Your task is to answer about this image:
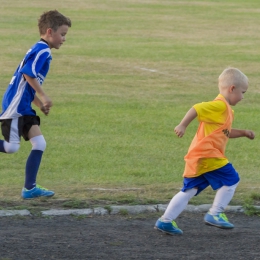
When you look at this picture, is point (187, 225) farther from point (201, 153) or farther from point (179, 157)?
point (179, 157)

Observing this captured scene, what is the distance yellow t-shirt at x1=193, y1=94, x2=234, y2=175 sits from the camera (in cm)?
607

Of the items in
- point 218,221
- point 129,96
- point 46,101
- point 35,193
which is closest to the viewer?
point 218,221

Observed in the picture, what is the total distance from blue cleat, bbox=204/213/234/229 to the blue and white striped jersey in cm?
204

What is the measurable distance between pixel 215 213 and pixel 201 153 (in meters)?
0.52

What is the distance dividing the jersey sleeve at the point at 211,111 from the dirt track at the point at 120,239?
90 cm

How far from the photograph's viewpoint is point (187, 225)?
251 inches

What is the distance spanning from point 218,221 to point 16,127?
7.10 feet

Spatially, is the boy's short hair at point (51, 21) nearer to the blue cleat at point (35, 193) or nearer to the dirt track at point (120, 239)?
the blue cleat at point (35, 193)

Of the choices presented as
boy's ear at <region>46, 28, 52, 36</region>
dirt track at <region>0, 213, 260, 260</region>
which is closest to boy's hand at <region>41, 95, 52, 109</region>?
boy's ear at <region>46, 28, 52, 36</region>

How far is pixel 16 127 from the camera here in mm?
7172

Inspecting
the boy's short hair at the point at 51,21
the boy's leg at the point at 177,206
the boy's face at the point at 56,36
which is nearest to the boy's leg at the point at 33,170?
the boy's face at the point at 56,36

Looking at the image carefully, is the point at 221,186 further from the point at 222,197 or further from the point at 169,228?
the point at 169,228

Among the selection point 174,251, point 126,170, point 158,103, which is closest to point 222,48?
point 158,103

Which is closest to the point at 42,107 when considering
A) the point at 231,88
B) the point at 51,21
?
the point at 51,21
